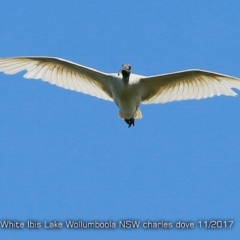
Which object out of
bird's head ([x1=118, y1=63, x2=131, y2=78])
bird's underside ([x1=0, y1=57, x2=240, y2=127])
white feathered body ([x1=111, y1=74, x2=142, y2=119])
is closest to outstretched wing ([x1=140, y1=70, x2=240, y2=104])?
bird's underside ([x1=0, y1=57, x2=240, y2=127])

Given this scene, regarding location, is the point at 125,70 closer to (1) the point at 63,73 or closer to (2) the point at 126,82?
(2) the point at 126,82

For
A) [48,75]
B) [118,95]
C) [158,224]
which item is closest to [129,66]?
[118,95]

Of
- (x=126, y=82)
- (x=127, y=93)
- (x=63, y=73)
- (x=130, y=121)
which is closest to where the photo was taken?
(x=126, y=82)

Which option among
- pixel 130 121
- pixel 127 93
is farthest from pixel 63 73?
pixel 130 121

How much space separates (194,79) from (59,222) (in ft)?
14.8

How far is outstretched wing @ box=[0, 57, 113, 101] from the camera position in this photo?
21188 mm

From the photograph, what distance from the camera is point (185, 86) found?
21.6 m

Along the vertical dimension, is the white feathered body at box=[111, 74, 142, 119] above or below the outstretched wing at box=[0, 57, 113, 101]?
below

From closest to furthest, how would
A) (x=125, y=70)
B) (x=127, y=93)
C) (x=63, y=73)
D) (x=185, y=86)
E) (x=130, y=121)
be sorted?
(x=125, y=70) < (x=127, y=93) < (x=185, y=86) < (x=63, y=73) < (x=130, y=121)

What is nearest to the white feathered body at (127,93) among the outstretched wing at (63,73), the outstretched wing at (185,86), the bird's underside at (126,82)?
the bird's underside at (126,82)

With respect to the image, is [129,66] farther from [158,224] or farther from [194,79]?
[158,224]

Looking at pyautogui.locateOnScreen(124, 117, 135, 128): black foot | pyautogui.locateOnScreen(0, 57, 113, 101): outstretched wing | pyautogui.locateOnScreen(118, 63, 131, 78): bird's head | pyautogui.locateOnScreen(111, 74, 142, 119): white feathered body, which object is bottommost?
pyautogui.locateOnScreen(124, 117, 135, 128): black foot

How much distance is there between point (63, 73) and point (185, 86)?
2.84 m

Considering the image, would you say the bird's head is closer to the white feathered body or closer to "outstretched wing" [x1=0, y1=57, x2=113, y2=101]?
the white feathered body
